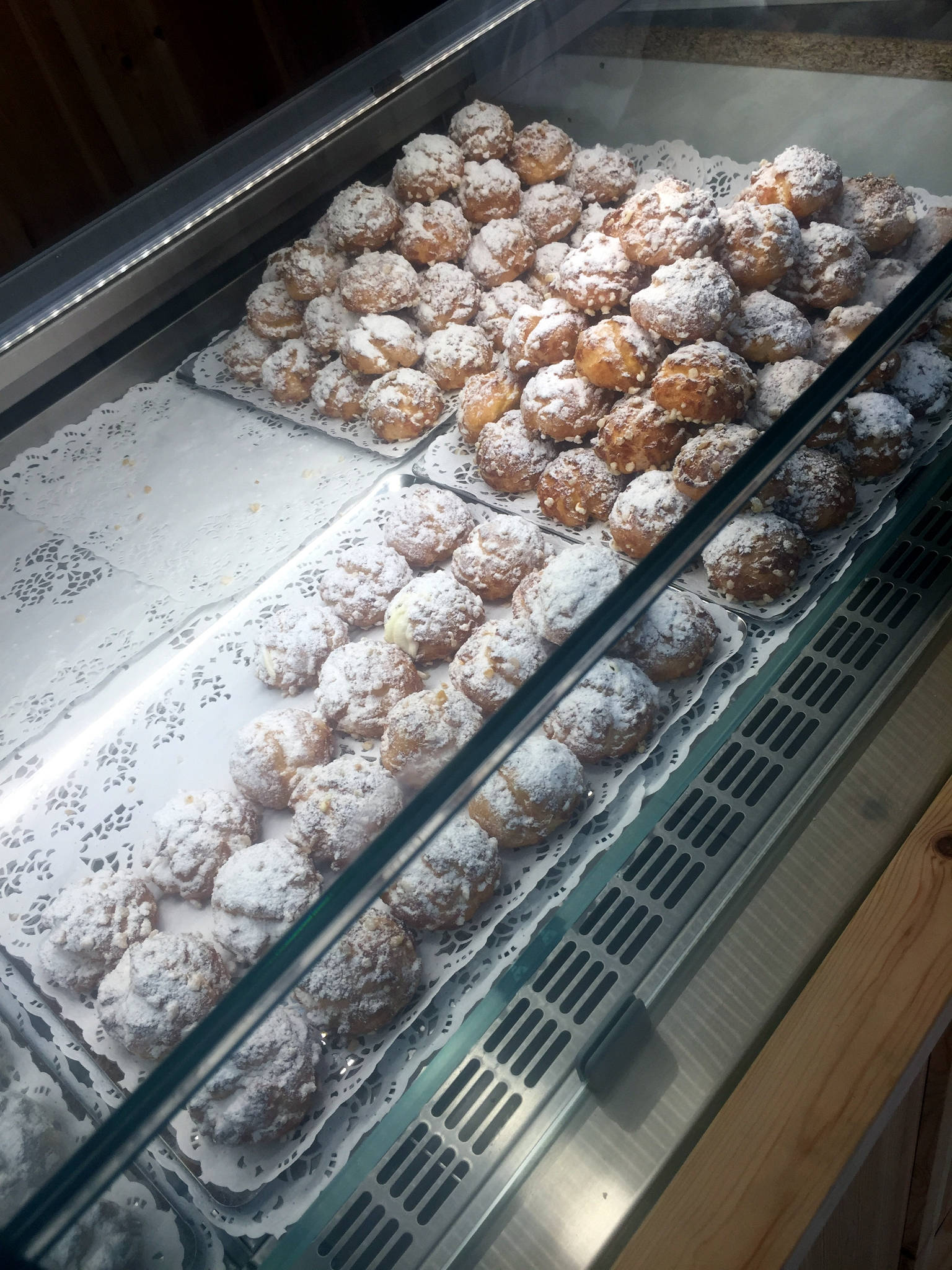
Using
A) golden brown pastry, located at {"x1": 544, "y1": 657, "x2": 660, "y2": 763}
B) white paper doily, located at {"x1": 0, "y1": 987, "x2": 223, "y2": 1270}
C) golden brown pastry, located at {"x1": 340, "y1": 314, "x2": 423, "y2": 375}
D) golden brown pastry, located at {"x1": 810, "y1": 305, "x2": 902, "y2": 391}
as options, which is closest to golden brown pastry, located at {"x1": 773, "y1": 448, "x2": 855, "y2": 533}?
golden brown pastry, located at {"x1": 810, "y1": 305, "x2": 902, "y2": 391}

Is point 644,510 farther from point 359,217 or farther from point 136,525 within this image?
point 359,217

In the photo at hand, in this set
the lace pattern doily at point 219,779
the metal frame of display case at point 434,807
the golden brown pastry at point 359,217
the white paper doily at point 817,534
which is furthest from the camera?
the golden brown pastry at point 359,217

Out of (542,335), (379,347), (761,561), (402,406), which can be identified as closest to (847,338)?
(761,561)

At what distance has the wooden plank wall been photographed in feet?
6.81

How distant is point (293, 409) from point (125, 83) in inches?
49.9

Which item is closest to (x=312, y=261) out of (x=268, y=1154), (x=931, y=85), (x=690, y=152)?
(x=690, y=152)

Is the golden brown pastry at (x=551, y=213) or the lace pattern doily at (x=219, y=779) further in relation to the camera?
the golden brown pastry at (x=551, y=213)

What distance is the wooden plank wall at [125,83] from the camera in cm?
208

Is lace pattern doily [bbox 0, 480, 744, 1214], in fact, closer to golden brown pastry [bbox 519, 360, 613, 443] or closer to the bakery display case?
the bakery display case

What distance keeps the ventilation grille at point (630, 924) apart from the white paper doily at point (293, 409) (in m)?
0.72

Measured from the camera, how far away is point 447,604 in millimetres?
1212

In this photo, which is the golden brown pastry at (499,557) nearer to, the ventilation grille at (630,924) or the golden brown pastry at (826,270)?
the ventilation grille at (630,924)

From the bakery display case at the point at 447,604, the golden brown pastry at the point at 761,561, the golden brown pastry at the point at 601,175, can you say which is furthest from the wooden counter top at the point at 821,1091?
the golden brown pastry at the point at 601,175

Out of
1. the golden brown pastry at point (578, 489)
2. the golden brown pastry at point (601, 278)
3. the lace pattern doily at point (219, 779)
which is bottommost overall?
the lace pattern doily at point (219, 779)
